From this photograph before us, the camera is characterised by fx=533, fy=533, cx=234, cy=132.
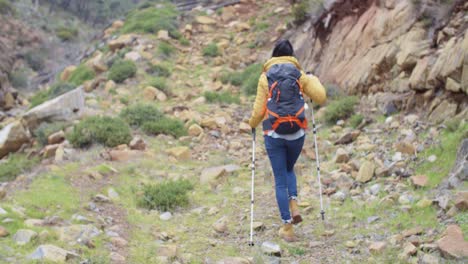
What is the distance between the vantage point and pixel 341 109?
9.94 m

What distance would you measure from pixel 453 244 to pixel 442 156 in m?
2.30

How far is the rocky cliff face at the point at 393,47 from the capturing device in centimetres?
788

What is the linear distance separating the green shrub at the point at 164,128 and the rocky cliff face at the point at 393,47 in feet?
11.1

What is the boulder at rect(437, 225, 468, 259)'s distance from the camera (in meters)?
4.46

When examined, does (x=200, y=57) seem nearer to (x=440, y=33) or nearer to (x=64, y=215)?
(x=440, y=33)

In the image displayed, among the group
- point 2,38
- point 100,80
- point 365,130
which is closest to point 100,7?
point 2,38

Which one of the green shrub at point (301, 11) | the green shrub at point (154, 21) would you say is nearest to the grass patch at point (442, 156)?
the green shrub at point (301, 11)

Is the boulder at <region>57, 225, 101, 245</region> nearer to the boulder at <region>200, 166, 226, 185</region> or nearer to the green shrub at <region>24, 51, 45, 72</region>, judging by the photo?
the boulder at <region>200, 166, 226, 185</region>

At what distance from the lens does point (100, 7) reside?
44.9 m

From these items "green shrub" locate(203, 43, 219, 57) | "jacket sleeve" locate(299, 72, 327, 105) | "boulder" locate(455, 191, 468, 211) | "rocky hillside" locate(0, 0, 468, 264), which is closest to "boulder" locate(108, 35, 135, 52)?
Result: "green shrub" locate(203, 43, 219, 57)

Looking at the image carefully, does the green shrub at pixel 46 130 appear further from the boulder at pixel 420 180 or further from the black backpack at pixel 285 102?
the boulder at pixel 420 180

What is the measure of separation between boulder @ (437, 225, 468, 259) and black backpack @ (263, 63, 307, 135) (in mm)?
1772

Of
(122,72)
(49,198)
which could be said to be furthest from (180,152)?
(122,72)

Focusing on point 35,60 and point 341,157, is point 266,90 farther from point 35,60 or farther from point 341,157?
point 35,60
